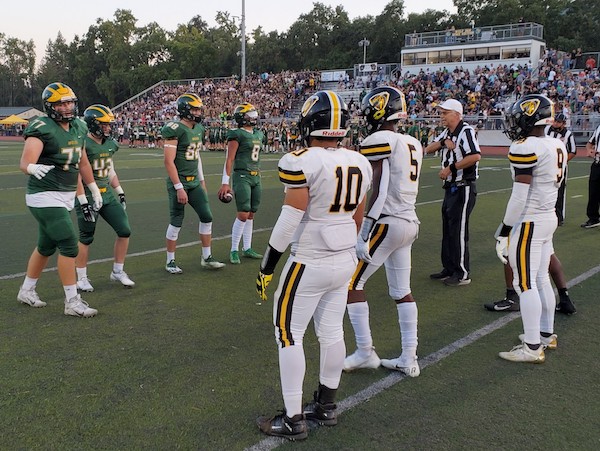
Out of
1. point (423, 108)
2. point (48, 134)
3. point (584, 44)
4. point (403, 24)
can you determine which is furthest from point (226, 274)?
point (403, 24)

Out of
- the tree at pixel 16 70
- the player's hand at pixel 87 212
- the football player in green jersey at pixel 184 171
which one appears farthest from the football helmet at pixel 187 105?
the tree at pixel 16 70

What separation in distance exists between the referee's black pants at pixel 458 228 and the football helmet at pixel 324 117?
3.65 meters

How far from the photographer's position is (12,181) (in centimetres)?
1482

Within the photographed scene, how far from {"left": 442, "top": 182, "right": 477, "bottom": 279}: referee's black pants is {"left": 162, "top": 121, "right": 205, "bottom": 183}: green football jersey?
3.05 m

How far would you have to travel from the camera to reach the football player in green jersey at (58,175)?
4629 mm

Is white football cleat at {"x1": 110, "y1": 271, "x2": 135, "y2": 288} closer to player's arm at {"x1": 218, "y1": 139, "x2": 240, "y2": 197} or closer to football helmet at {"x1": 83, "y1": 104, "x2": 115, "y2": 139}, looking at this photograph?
football helmet at {"x1": 83, "y1": 104, "x2": 115, "y2": 139}

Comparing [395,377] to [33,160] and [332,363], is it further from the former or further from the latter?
[33,160]

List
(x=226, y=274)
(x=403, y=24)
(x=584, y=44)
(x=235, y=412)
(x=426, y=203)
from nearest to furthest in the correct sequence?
(x=235, y=412), (x=226, y=274), (x=426, y=203), (x=584, y=44), (x=403, y=24)

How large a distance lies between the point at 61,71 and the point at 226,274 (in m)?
96.5

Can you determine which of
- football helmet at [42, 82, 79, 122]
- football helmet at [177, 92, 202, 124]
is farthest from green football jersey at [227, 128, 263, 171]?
football helmet at [42, 82, 79, 122]

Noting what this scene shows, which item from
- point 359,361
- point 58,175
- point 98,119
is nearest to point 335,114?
point 359,361

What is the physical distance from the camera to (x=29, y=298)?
5.09m

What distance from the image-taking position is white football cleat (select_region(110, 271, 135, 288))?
19.0 ft

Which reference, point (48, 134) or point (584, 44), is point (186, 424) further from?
point (584, 44)
